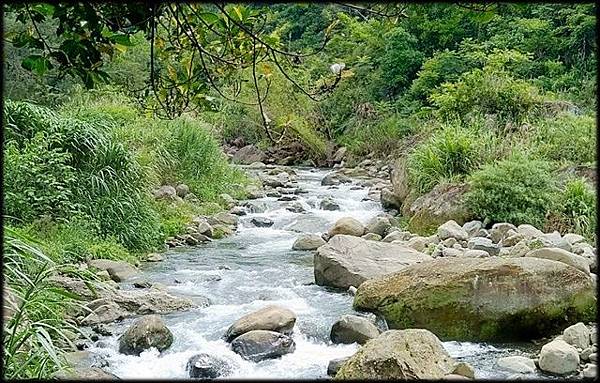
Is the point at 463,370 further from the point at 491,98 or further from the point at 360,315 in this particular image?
the point at 491,98

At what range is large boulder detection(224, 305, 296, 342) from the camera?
18.2 ft

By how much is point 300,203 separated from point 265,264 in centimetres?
423

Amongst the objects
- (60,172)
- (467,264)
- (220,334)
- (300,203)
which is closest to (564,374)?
(467,264)

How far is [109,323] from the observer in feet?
19.4

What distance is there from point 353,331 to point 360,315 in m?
0.58

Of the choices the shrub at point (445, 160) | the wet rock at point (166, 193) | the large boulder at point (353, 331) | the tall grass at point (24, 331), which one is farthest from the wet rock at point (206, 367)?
the shrub at point (445, 160)

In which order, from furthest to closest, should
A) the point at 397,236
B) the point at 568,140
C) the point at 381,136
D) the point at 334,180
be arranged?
the point at 381,136 < the point at 334,180 < the point at 568,140 < the point at 397,236

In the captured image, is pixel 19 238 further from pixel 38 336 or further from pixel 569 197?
pixel 569 197

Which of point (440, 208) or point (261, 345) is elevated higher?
point (261, 345)

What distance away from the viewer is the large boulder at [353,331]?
5.45m

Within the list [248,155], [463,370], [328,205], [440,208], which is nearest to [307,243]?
[440,208]

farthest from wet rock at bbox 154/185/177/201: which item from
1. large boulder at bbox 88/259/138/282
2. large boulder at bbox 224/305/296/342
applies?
large boulder at bbox 224/305/296/342

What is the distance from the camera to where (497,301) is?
5.52 metres

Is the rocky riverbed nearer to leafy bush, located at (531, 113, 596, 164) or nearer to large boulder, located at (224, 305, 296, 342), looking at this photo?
large boulder, located at (224, 305, 296, 342)
